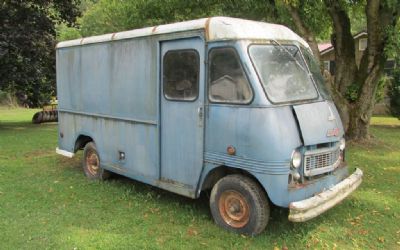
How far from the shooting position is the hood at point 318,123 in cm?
536

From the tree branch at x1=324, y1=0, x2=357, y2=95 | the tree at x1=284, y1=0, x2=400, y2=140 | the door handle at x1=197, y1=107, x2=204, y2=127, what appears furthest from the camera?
the tree branch at x1=324, y1=0, x2=357, y2=95

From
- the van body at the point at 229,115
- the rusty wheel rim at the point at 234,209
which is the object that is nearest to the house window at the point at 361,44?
the van body at the point at 229,115

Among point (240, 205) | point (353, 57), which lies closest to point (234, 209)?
point (240, 205)

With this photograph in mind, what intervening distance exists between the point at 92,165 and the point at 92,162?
6 centimetres

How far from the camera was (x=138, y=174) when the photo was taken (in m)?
7.03

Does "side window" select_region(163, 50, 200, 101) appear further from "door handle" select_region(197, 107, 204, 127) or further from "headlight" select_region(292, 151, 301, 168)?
"headlight" select_region(292, 151, 301, 168)

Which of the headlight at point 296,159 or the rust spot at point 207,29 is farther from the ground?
the rust spot at point 207,29

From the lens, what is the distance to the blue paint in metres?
5.21

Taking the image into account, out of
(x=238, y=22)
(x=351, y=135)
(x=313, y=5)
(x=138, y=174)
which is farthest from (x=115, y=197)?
(x=313, y=5)

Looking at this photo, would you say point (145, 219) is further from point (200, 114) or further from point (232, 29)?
point (232, 29)

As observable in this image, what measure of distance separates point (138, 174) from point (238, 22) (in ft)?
9.74

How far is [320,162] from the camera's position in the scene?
562 cm

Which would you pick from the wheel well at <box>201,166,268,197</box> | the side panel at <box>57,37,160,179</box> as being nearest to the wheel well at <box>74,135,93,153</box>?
the side panel at <box>57,37,160,179</box>

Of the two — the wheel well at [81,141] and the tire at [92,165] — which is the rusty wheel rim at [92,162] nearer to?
the tire at [92,165]
